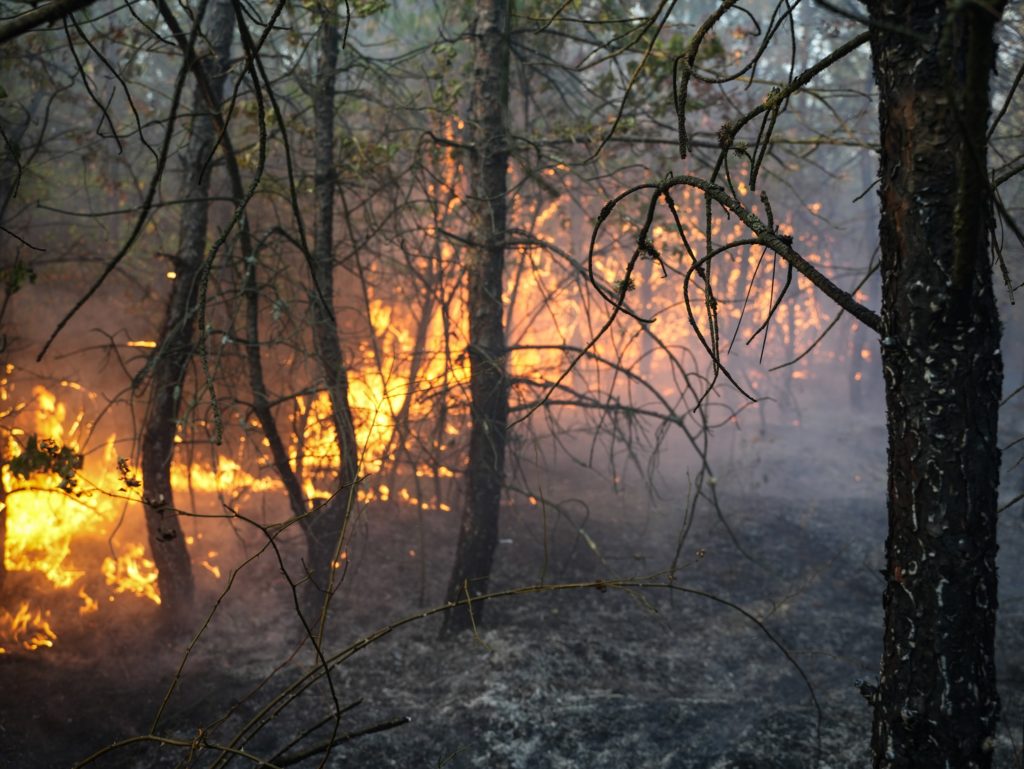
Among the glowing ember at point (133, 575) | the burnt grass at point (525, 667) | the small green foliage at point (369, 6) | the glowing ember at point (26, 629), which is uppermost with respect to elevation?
the small green foliage at point (369, 6)

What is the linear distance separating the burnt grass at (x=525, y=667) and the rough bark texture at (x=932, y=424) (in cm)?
73

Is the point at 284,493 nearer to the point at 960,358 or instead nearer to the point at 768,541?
the point at 768,541

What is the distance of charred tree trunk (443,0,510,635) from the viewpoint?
6.35 meters

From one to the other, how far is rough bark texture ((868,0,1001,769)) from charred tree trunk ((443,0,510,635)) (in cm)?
393

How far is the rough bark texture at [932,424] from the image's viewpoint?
6.82 ft

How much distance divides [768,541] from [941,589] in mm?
8816

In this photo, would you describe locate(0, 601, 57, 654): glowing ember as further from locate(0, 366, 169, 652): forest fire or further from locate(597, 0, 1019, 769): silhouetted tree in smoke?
locate(597, 0, 1019, 769): silhouetted tree in smoke

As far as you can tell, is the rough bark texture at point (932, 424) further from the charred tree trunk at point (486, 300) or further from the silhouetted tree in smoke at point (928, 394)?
the charred tree trunk at point (486, 300)

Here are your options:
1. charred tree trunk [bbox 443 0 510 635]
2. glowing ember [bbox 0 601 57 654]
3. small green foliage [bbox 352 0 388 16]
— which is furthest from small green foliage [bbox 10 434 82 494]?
small green foliage [bbox 352 0 388 16]

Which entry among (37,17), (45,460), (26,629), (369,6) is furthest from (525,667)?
(37,17)

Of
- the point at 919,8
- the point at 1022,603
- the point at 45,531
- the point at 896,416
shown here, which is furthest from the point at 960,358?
the point at 45,531

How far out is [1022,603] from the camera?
8242 mm

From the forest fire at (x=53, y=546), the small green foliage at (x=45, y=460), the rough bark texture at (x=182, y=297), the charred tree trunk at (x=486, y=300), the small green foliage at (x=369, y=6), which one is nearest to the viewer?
the small green foliage at (x=45, y=460)

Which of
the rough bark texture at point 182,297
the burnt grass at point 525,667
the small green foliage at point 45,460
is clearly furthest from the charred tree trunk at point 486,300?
the small green foliage at point 45,460
